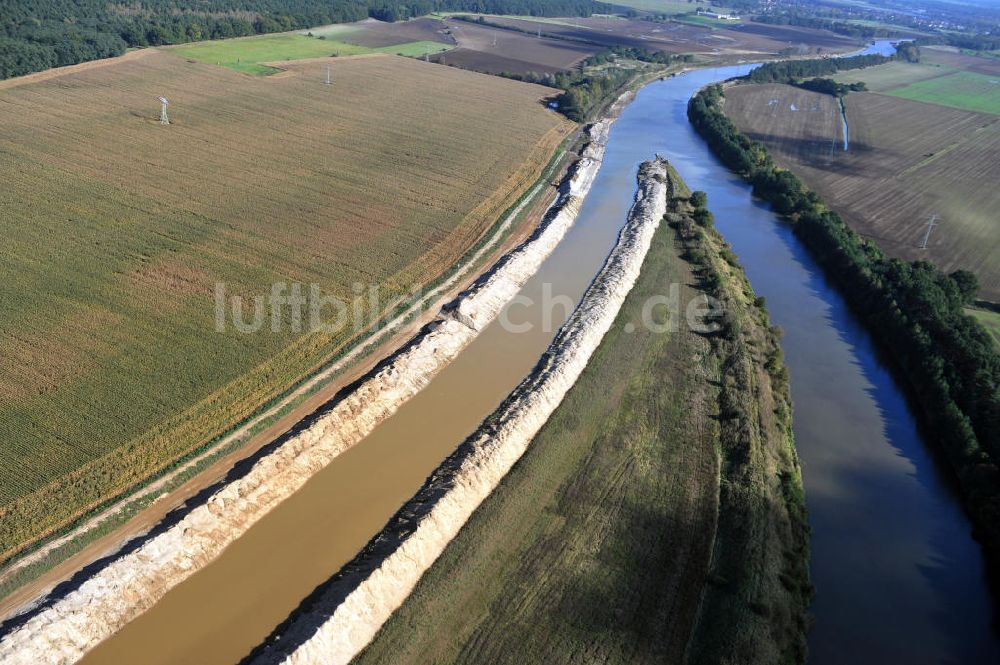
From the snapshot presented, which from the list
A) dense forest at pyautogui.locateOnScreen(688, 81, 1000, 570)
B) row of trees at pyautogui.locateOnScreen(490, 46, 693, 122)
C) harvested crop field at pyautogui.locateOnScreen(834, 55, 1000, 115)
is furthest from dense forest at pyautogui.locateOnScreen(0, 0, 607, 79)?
harvested crop field at pyautogui.locateOnScreen(834, 55, 1000, 115)

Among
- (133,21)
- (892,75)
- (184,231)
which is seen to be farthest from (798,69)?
(184,231)

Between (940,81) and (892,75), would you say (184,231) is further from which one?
(940,81)

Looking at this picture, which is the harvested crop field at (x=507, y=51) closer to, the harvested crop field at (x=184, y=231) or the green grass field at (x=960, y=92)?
the harvested crop field at (x=184, y=231)

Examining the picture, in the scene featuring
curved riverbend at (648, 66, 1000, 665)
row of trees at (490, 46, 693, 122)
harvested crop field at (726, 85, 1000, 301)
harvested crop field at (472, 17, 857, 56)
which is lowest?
curved riverbend at (648, 66, 1000, 665)

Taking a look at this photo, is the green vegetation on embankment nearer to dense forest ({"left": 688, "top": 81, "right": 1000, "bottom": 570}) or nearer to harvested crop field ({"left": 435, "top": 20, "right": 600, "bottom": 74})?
dense forest ({"left": 688, "top": 81, "right": 1000, "bottom": 570})

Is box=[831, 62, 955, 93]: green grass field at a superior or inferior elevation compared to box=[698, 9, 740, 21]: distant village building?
inferior

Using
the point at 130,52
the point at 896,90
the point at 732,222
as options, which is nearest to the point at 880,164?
the point at 732,222
